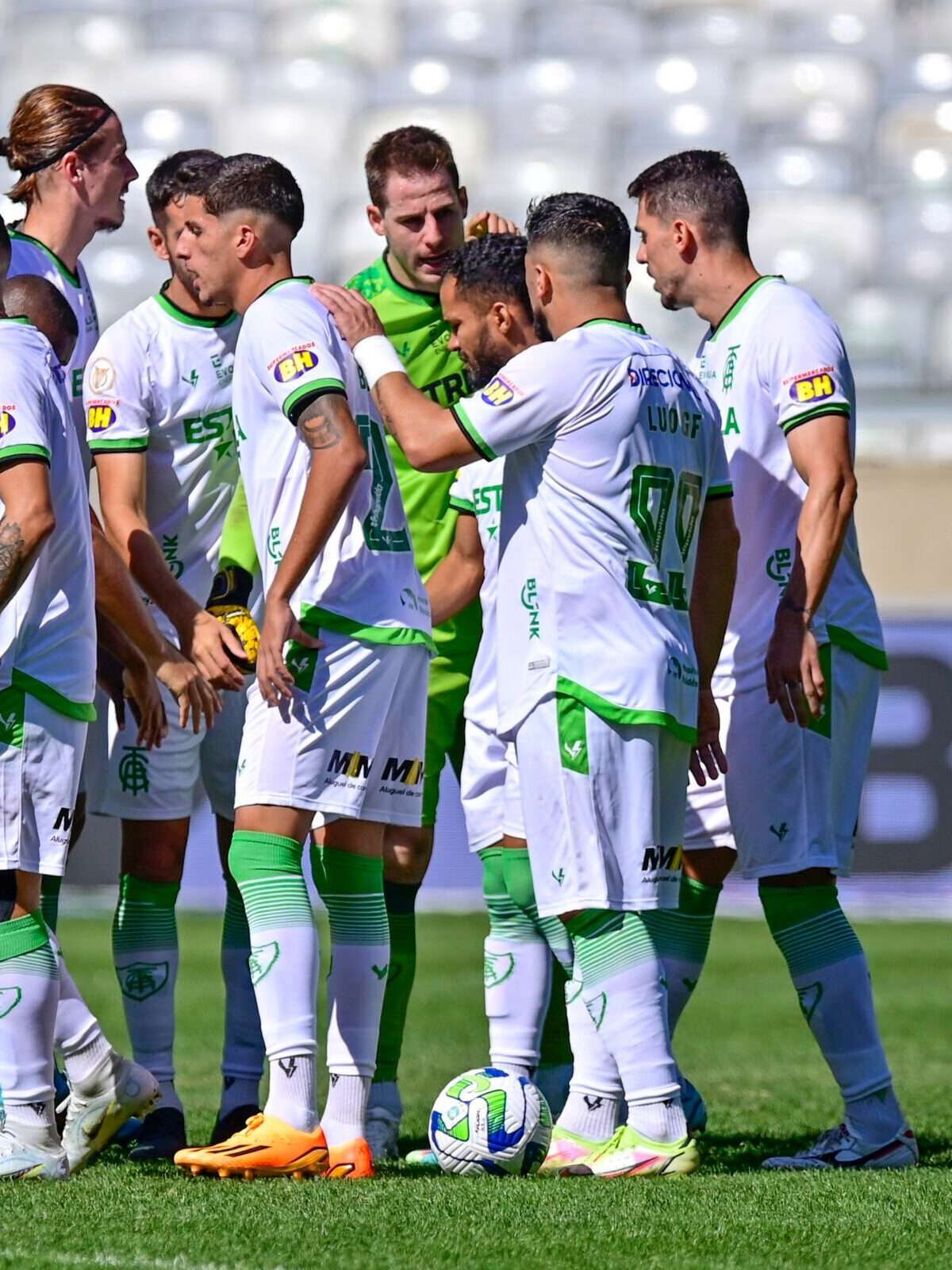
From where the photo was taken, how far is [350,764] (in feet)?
14.7

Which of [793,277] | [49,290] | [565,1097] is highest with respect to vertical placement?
[793,277]

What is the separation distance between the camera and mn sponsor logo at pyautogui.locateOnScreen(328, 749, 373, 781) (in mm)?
4465

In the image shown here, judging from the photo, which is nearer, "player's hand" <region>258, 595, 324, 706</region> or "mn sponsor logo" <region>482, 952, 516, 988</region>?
"player's hand" <region>258, 595, 324, 706</region>

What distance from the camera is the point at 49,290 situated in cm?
481

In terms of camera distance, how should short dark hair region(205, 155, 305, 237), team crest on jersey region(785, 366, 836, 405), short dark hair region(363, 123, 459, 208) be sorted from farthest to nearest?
1. short dark hair region(363, 123, 459, 208)
2. team crest on jersey region(785, 366, 836, 405)
3. short dark hair region(205, 155, 305, 237)

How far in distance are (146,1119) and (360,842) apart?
109 cm

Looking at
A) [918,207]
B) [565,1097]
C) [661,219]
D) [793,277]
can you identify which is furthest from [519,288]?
[918,207]

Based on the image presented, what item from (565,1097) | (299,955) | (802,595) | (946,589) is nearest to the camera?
(299,955)

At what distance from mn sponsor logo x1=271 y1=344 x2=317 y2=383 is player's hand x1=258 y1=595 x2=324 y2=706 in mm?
505

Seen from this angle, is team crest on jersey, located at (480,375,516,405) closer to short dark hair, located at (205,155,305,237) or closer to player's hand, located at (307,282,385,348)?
player's hand, located at (307,282,385,348)

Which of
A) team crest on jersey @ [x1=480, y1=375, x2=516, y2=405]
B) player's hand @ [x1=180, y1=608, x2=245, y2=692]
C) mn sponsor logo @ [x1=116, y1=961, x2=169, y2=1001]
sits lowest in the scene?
mn sponsor logo @ [x1=116, y1=961, x2=169, y2=1001]

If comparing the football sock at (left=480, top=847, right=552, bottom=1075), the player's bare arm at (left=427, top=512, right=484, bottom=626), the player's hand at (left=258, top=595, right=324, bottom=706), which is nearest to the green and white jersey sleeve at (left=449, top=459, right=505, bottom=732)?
the player's bare arm at (left=427, top=512, right=484, bottom=626)

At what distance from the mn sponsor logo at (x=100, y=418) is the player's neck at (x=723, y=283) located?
1591mm

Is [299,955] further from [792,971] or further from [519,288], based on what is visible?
[519,288]
